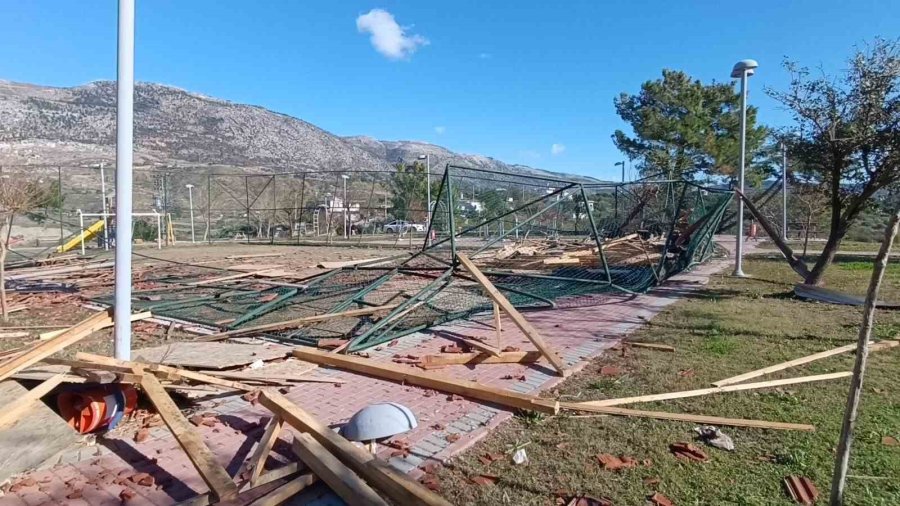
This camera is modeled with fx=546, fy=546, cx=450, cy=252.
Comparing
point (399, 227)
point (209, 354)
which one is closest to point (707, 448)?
point (209, 354)

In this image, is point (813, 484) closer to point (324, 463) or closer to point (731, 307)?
point (324, 463)

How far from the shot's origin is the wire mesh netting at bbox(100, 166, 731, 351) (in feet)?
24.1

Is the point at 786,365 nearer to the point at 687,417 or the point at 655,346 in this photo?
the point at 655,346

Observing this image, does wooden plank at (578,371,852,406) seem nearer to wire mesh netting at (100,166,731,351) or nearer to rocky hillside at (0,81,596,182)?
wire mesh netting at (100,166,731,351)

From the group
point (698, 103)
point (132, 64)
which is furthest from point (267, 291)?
point (698, 103)

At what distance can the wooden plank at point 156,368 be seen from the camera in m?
3.96

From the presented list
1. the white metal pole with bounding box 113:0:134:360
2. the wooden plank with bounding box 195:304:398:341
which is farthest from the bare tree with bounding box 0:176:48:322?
the white metal pole with bounding box 113:0:134:360

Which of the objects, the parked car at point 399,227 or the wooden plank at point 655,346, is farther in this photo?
the parked car at point 399,227

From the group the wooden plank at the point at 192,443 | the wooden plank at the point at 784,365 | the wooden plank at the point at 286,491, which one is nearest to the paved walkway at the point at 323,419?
the wooden plank at the point at 286,491

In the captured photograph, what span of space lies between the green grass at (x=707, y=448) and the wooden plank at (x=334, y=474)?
477mm

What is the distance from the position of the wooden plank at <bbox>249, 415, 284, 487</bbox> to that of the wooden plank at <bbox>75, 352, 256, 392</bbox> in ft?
3.41

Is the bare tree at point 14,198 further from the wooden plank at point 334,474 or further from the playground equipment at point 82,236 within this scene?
the playground equipment at point 82,236

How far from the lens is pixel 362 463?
3045mm

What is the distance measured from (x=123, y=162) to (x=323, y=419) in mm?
2605
